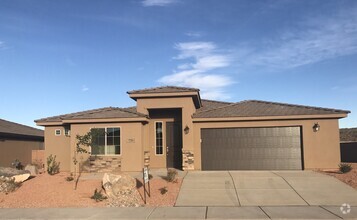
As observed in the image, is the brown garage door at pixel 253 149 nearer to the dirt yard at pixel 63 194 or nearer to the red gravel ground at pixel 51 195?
the dirt yard at pixel 63 194

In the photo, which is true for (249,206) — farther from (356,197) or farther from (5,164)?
(5,164)

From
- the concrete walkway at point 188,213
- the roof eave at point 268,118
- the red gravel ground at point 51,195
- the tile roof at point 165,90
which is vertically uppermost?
the tile roof at point 165,90

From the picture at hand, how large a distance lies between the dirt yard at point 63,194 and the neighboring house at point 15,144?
353 inches

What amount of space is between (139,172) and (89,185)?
11.8 feet

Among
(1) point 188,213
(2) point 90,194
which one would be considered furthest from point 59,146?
(1) point 188,213

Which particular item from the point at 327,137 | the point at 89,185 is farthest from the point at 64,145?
the point at 327,137

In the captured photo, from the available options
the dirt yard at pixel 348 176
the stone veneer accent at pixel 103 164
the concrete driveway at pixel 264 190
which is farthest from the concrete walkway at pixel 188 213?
the stone veneer accent at pixel 103 164

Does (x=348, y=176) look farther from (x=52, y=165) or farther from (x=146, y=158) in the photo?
(x=52, y=165)

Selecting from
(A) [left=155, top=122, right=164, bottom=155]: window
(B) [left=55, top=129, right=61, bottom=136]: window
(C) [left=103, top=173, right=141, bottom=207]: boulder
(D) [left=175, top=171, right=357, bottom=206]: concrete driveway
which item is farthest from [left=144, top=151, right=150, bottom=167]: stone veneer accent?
(C) [left=103, top=173, right=141, bottom=207]: boulder

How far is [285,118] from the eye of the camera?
19.6 m

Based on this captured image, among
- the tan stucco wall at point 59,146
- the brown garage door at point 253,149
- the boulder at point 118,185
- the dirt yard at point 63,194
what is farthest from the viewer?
the tan stucco wall at point 59,146

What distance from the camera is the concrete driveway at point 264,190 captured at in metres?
13.1

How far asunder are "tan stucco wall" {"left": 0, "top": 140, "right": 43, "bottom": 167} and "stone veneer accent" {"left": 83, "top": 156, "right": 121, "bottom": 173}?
325 inches

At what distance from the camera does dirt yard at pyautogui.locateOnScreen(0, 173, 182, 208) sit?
1341 centimetres
